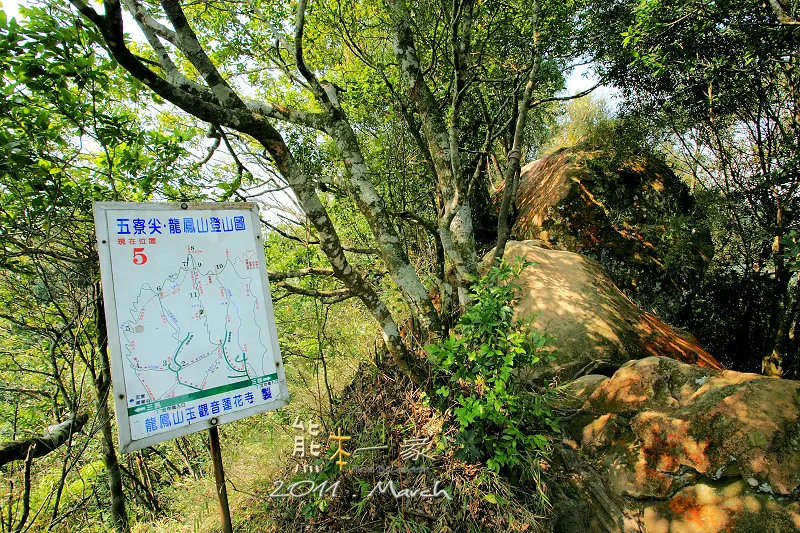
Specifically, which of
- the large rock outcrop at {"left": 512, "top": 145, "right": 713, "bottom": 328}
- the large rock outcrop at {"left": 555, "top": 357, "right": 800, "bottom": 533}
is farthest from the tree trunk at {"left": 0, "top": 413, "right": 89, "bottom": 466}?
the large rock outcrop at {"left": 512, "top": 145, "right": 713, "bottom": 328}

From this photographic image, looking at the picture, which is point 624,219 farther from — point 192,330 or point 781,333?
point 192,330

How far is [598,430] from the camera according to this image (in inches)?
114

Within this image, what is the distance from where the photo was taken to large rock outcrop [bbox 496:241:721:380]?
371 cm

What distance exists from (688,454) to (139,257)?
136 inches

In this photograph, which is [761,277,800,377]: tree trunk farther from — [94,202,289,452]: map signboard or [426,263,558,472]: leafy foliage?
[94,202,289,452]: map signboard

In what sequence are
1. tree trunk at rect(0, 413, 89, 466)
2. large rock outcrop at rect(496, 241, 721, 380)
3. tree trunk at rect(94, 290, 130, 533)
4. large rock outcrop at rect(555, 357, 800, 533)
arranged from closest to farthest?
large rock outcrop at rect(555, 357, 800, 533), tree trunk at rect(0, 413, 89, 466), tree trunk at rect(94, 290, 130, 533), large rock outcrop at rect(496, 241, 721, 380)

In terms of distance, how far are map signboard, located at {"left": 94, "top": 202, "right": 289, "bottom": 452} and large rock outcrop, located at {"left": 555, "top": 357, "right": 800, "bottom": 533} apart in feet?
7.47

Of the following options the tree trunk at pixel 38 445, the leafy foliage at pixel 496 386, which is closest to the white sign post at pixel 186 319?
the leafy foliage at pixel 496 386

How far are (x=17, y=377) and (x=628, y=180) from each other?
9.07 m

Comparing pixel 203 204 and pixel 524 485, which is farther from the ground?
pixel 203 204

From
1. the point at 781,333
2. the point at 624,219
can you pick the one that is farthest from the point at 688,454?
the point at 624,219

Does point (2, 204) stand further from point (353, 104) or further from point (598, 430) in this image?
point (598, 430)

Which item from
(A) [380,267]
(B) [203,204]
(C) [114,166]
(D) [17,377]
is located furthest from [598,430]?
(D) [17,377]

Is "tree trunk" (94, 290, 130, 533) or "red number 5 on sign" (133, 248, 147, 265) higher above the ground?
"red number 5 on sign" (133, 248, 147, 265)
